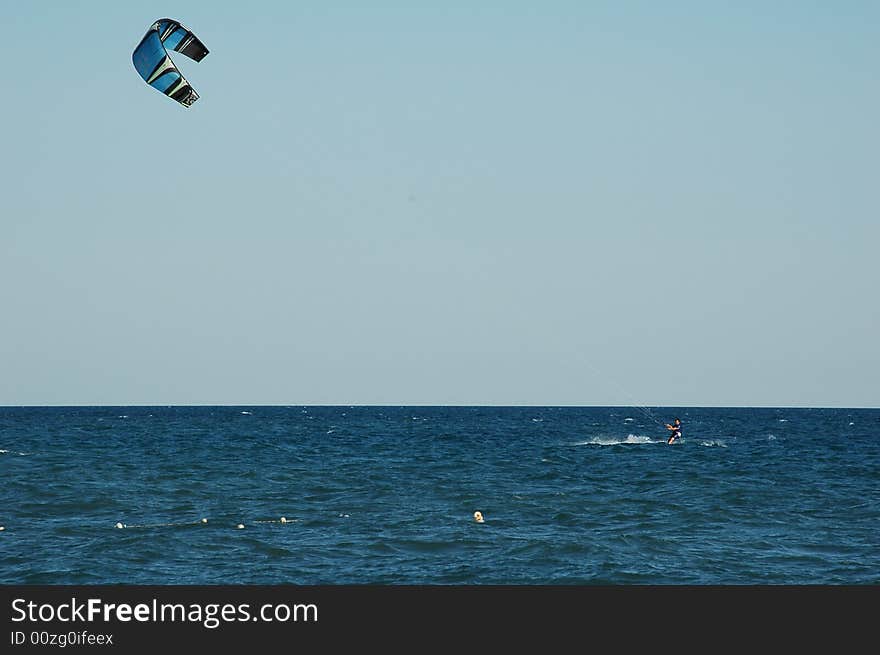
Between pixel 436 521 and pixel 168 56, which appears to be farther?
pixel 436 521

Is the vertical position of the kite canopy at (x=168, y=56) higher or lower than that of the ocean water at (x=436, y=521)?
higher

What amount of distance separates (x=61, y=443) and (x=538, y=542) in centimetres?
5639

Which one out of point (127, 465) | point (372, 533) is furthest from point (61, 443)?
point (372, 533)

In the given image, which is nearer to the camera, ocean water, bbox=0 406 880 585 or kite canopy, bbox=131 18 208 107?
ocean water, bbox=0 406 880 585

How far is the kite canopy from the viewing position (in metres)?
25.6

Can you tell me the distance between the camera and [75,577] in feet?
75.1

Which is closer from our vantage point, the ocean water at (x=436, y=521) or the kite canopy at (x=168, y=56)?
the ocean water at (x=436, y=521)

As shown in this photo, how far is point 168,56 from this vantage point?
83.7 ft

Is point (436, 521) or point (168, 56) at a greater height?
point (168, 56)

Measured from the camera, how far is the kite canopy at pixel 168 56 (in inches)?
1008

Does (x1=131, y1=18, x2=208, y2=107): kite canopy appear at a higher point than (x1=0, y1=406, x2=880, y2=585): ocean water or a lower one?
higher
